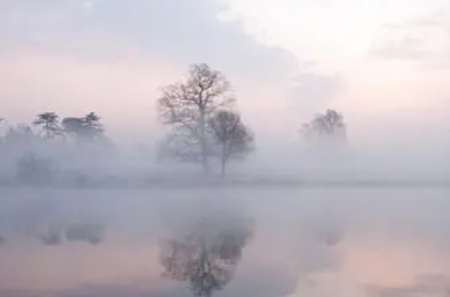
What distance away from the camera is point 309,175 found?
60469 millimetres

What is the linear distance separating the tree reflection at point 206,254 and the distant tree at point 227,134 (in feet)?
92.9

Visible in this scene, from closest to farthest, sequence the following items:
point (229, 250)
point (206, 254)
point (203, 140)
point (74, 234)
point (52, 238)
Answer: point (206, 254) < point (229, 250) < point (52, 238) < point (74, 234) < point (203, 140)

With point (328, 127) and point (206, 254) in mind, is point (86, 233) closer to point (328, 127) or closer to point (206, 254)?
point (206, 254)

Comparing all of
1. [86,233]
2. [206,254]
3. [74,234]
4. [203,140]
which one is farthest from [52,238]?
[203,140]

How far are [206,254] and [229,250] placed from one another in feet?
2.89

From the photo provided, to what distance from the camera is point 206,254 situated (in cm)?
1652

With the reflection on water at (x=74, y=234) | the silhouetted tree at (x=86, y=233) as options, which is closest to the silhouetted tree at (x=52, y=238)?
the reflection on water at (x=74, y=234)

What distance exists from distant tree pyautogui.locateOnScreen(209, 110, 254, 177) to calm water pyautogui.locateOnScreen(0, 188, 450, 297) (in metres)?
19.5

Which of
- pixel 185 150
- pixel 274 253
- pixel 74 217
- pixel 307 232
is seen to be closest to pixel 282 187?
pixel 185 150

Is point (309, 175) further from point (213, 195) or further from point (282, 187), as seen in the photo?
point (213, 195)

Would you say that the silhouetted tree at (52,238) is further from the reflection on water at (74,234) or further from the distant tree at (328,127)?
the distant tree at (328,127)

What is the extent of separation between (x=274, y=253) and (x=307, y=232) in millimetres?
4533

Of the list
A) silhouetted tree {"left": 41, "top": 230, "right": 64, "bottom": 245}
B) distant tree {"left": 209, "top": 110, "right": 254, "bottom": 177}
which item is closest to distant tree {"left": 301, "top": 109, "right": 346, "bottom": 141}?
distant tree {"left": 209, "top": 110, "right": 254, "bottom": 177}

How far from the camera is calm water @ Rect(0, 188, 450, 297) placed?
1261 centimetres
